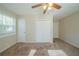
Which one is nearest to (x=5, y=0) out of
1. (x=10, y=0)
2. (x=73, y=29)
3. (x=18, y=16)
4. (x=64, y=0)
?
(x=10, y=0)

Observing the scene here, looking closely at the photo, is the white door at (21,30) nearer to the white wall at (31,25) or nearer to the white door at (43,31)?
the white wall at (31,25)

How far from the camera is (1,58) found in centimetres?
68

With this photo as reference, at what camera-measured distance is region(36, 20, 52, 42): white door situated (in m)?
5.52

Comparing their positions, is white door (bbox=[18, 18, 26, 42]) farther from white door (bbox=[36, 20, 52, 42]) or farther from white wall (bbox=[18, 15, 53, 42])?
white door (bbox=[36, 20, 52, 42])

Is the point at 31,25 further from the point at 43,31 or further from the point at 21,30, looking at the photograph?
the point at 43,31

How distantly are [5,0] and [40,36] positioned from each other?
503 centimetres

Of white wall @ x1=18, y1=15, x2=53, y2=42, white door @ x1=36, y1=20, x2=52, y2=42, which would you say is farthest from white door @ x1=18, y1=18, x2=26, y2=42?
white door @ x1=36, y1=20, x2=52, y2=42

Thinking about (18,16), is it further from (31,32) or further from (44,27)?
(44,27)

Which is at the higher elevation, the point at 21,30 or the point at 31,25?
the point at 31,25

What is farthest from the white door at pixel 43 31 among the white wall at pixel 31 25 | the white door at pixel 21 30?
the white door at pixel 21 30

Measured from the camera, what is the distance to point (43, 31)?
5.59m

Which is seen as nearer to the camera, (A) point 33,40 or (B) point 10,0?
(B) point 10,0

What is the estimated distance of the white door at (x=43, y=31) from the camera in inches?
217

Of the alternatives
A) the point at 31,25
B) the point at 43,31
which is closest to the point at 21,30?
the point at 31,25
